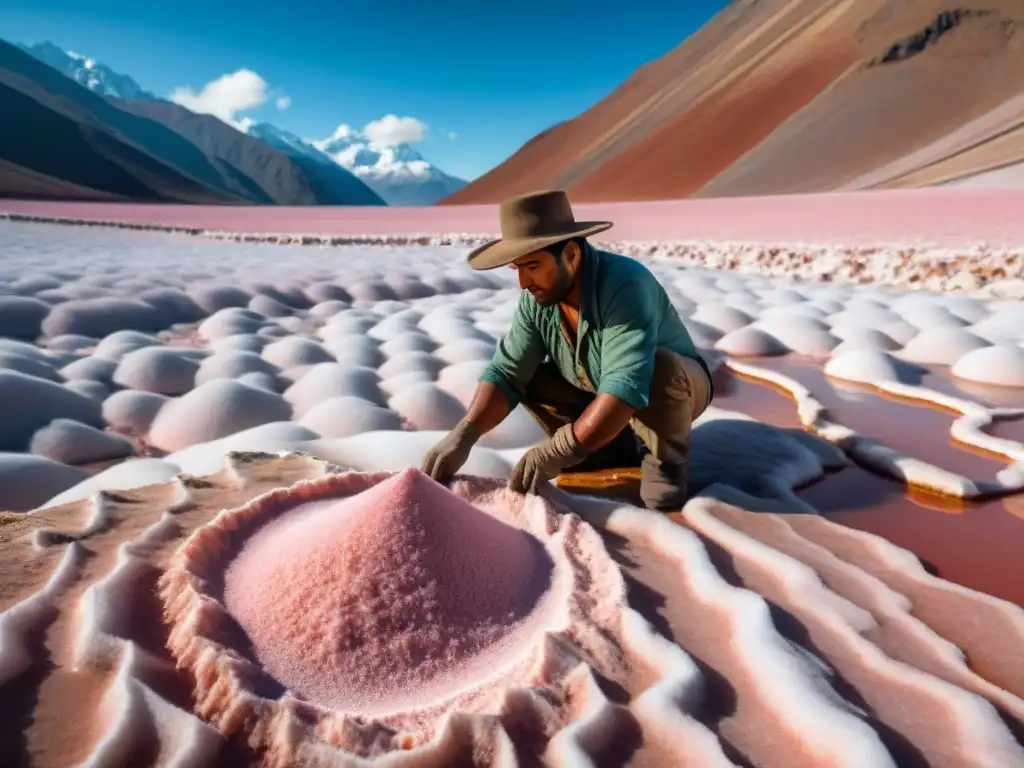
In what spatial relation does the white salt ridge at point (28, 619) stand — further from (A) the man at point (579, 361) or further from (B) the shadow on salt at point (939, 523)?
(B) the shadow on salt at point (939, 523)

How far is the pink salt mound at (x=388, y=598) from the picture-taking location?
0.86 meters

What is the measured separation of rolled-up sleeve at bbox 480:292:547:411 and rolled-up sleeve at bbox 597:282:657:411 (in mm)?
170

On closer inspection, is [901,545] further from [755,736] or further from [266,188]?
[266,188]

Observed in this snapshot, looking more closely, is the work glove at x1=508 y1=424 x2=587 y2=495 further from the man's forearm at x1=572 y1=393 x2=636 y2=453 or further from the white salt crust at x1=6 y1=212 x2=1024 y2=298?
the white salt crust at x1=6 y1=212 x2=1024 y2=298

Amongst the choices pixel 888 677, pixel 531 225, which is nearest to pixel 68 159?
pixel 531 225

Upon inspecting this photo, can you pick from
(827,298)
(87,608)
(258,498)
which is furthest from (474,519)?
(827,298)

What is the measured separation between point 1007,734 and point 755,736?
0.83 feet

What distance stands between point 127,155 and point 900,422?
48071mm

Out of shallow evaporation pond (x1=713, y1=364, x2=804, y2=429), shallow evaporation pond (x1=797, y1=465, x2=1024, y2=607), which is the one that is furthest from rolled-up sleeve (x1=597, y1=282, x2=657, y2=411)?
shallow evaporation pond (x1=713, y1=364, x2=804, y2=429)

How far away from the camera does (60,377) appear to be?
6.72 feet

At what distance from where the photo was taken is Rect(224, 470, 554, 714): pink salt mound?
2.81ft

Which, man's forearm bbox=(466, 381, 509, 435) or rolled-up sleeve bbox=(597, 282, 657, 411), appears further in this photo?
man's forearm bbox=(466, 381, 509, 435)

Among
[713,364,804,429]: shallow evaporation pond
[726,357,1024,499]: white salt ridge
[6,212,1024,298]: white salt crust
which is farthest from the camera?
[6,212,1024,298]: white salt crust

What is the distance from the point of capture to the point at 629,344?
1.21 metres
